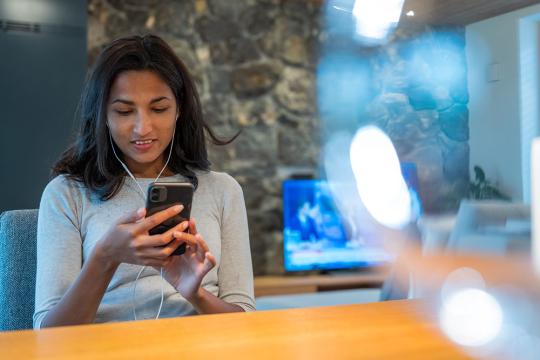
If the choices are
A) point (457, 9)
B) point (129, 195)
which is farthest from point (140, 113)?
point (457, 9)

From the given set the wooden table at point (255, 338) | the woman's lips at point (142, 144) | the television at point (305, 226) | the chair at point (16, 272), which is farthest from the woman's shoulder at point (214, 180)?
the television at point (305, 226)

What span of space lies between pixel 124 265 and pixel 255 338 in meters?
0.60

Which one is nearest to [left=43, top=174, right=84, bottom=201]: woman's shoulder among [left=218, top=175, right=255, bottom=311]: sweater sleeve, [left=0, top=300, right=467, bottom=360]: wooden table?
[left=218, top=175, right=255, bottom=311]: sweater sleeve

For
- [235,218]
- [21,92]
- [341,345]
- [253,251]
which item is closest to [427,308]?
[341,345]

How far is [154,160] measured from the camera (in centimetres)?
95

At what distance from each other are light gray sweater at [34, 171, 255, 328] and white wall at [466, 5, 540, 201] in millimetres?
609

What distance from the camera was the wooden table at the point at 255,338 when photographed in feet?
0.90

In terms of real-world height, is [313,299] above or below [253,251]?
above

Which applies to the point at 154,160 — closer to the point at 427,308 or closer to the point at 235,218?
the point at 235,218

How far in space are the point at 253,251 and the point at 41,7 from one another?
1284 mm

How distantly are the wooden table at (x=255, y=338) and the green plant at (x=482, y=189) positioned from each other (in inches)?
2.8

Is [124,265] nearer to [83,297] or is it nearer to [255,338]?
[83,297]

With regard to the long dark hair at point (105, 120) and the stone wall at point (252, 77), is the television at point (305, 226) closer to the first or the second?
the stone wall at point (252, 77)

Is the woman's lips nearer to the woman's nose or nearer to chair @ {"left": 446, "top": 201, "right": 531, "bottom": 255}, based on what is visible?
the woman's nose
